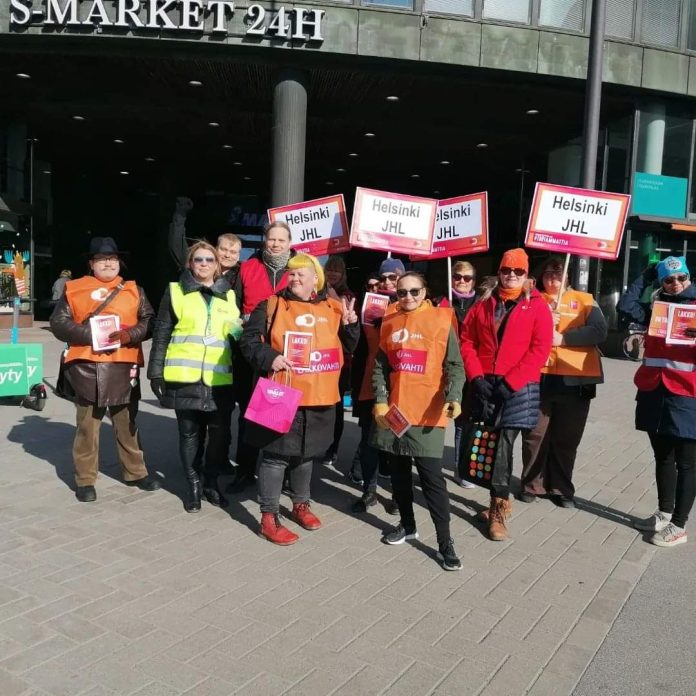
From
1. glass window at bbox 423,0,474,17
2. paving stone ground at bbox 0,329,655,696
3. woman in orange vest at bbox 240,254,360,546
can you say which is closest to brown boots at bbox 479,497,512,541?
paving stone ground at bbox 0,329,655,696

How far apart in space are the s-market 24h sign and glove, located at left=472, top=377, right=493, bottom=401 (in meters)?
A: 12.2

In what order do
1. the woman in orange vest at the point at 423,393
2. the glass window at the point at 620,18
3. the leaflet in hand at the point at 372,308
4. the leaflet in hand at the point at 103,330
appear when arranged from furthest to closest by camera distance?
the glass window at the point at 620,18
the leaflet in hand at the point at 372,308
the leaflet in hand at the point at 103,330
the woman in orange vest at the point at 423,393

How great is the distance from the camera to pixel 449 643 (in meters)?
3.25

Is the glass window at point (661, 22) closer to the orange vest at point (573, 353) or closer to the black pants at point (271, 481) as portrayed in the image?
the orange vest at point (573, 353)

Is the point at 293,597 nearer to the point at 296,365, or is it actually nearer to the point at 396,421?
the point at 396,421

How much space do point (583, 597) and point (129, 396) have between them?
3534mm

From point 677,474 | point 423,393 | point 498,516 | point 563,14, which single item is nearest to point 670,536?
point 677,474

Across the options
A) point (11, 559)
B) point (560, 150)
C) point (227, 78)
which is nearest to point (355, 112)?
point (227, 78)

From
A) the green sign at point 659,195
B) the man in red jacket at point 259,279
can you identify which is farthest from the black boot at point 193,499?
the green sign at point 659,195

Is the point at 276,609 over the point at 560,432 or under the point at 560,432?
under

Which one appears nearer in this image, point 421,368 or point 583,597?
point 583,597

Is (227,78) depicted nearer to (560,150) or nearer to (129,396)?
(560,150)

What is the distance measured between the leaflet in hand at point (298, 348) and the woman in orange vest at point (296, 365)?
18mm

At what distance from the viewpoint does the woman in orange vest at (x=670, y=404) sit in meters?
4.59
